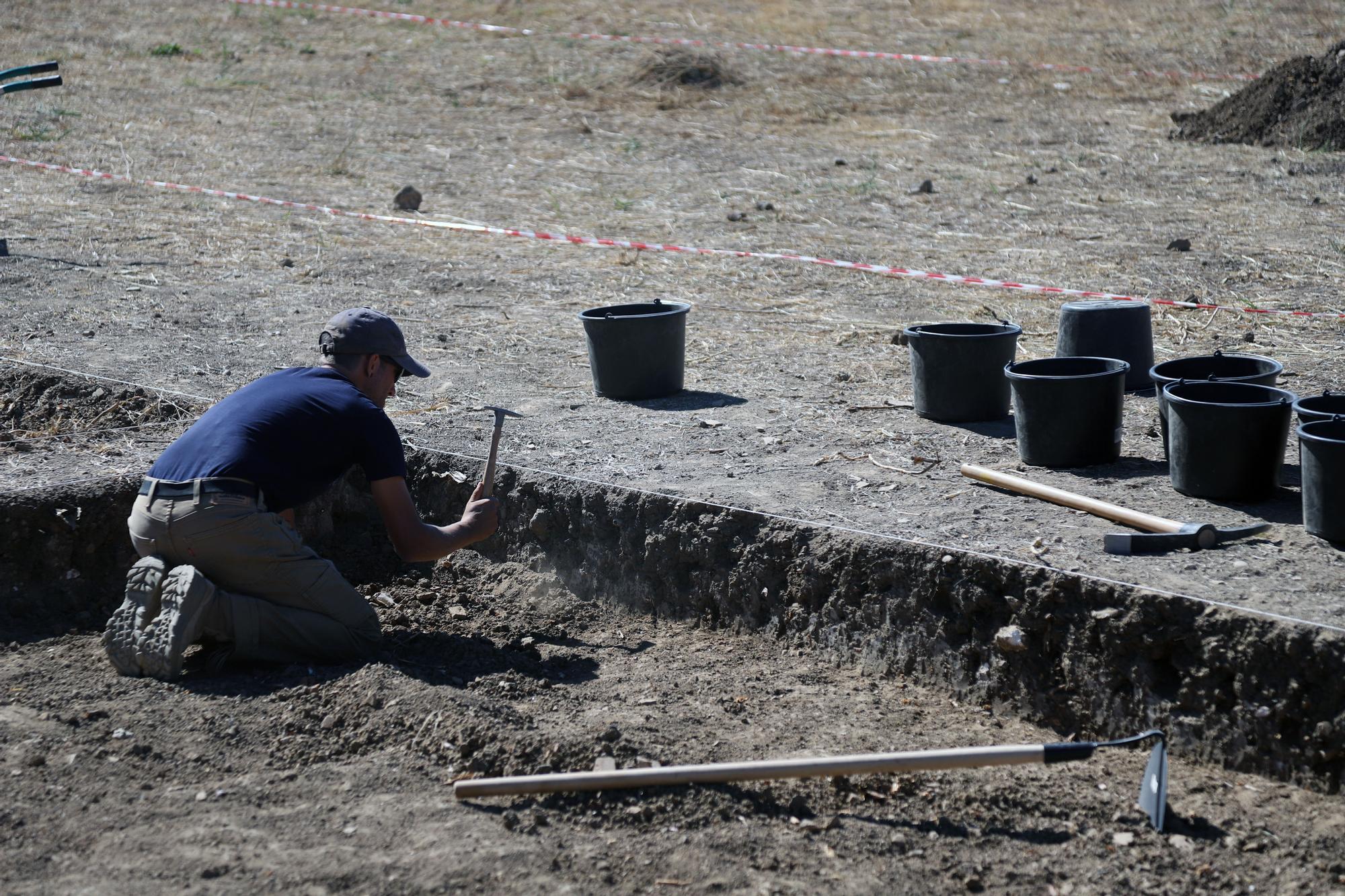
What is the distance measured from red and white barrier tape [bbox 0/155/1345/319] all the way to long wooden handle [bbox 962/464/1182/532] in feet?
8.65

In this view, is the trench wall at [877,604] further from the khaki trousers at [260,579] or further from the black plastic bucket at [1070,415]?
the black plastic bucket at [1070,415]

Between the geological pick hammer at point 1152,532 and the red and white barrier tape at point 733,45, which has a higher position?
the red and white barrier tape at point 733,45

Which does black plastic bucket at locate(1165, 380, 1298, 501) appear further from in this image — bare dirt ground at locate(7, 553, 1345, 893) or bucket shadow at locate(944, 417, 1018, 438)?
bare dirt ground at locate(7, 553, 1345, 893)

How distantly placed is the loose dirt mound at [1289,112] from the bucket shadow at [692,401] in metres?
8.44

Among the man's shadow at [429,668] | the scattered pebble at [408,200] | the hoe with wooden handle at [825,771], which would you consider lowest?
the man's shadow at [429,668]

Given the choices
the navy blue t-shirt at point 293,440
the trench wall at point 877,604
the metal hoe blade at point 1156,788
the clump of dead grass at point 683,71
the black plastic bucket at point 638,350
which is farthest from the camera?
the clump of dead grass at point 683,71

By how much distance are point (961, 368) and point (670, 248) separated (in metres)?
4.46

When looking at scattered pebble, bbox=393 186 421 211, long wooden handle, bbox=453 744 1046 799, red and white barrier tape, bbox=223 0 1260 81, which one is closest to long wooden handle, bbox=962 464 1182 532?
long wooden handle, bbox=453 744 1046 799

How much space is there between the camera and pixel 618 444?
5.48m

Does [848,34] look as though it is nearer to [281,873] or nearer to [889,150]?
[889,150]

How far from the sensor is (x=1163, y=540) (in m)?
3.95

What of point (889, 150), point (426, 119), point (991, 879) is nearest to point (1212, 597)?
point (991, 879)

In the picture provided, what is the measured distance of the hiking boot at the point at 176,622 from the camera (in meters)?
4.07

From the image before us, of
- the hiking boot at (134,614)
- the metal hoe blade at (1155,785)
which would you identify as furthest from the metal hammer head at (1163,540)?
the hiking boot at (134,614)
